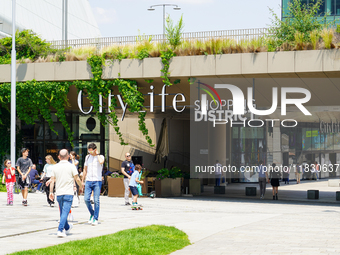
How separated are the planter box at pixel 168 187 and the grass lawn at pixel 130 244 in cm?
1142

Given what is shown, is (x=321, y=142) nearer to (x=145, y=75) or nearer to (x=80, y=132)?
(x=80, y=132)

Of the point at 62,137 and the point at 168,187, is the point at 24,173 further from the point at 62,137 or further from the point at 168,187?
the point at 62,137

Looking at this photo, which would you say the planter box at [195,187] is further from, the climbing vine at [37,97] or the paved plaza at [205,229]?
the paved plaza at [205,229]

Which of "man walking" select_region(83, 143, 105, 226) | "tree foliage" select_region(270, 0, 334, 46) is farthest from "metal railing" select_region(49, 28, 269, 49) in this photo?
"man walking" select_region(83, 143, 105, 226)

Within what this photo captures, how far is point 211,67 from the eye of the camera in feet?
64.1

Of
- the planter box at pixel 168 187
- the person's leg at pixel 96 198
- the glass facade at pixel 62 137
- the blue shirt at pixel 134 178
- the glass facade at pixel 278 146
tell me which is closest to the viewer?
the person's leg at pixel 96 198

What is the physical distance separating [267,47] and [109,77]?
6.87 m

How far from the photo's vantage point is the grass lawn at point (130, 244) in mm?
7555

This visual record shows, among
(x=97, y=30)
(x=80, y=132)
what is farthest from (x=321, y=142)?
(x=97, y=30)

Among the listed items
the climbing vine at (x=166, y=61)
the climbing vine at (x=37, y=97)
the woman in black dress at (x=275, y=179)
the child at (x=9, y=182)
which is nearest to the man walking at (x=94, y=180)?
the child at (x=9, y=182)

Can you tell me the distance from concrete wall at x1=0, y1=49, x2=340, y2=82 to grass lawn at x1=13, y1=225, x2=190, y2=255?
1071 cm

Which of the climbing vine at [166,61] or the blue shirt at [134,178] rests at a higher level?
the climbing vine at [166,61]

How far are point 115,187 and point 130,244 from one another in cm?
1289

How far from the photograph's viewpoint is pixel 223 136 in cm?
3491
